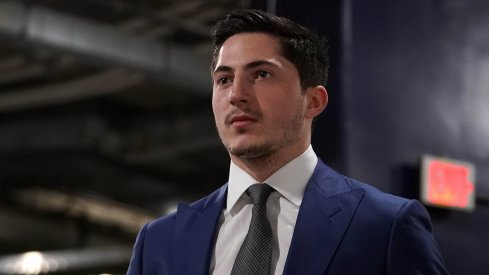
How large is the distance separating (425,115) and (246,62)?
188 centimetres

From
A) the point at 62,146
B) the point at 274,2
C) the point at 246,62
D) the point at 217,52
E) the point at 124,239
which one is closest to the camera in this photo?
the point at 246,62

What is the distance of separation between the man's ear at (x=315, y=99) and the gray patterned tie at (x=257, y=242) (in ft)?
0.55

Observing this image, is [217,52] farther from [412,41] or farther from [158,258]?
[412,41]

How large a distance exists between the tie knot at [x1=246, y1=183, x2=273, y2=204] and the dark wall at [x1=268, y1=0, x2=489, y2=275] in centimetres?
132

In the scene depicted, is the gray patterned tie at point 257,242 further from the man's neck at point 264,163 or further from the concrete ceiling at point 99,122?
the concrete ceiling at point 99,122

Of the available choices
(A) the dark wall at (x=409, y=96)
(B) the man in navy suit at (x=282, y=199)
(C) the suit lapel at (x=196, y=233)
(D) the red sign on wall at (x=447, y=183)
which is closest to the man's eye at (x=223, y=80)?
(B) the man in navy suit at (x=282, y=199)

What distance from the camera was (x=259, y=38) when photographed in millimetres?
1491

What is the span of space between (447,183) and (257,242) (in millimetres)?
2065

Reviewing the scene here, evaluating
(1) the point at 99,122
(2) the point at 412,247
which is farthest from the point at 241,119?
(1) the point at 99,122

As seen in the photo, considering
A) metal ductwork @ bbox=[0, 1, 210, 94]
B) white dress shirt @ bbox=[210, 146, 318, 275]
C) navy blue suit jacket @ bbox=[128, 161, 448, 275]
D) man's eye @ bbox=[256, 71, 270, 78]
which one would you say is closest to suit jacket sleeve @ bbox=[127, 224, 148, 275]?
navy blue suit jacket @ bbox=[128, 161, 448, 275]

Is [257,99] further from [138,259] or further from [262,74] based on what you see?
[138,259]

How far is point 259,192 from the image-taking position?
4.90 feet

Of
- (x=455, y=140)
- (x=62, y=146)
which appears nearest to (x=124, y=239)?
(x=62, y=146)

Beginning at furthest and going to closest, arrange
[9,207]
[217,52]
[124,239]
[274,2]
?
[124,239]
[9,207]
[274,2]
[217,52]
